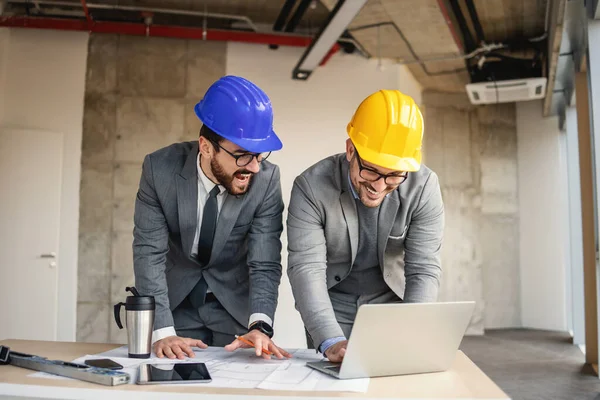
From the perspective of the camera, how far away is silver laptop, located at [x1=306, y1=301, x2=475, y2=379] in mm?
1550

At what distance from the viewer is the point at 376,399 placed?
1.46 m

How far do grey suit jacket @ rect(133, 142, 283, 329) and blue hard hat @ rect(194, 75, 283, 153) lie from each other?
0.25 m

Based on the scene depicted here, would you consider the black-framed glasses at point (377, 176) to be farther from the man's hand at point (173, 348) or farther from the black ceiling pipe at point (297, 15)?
the black ceiling pipe at point (297, 15)

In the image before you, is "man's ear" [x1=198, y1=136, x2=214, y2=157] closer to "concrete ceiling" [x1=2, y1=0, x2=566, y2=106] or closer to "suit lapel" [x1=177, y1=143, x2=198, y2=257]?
"suit lapel" [x1=177, y1=143, x2=198, y2=257]

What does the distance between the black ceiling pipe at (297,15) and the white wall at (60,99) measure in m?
2.34

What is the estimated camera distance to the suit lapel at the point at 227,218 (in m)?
2.34

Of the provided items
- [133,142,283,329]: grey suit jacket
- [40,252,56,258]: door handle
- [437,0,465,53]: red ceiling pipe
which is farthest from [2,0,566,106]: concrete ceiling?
[133,142,283,329]: grey suit jacket

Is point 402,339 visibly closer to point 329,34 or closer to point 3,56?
point 329,34

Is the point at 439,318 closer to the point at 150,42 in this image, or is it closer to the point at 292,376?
the point at 292,376

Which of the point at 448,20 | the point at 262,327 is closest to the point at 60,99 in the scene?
the point at 448,20

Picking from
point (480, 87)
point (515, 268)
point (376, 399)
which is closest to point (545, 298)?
point (515, 268)

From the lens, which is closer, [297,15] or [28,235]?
[28,235]

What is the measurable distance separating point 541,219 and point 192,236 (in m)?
Result: 7.75

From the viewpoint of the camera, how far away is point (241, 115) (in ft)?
7.05
